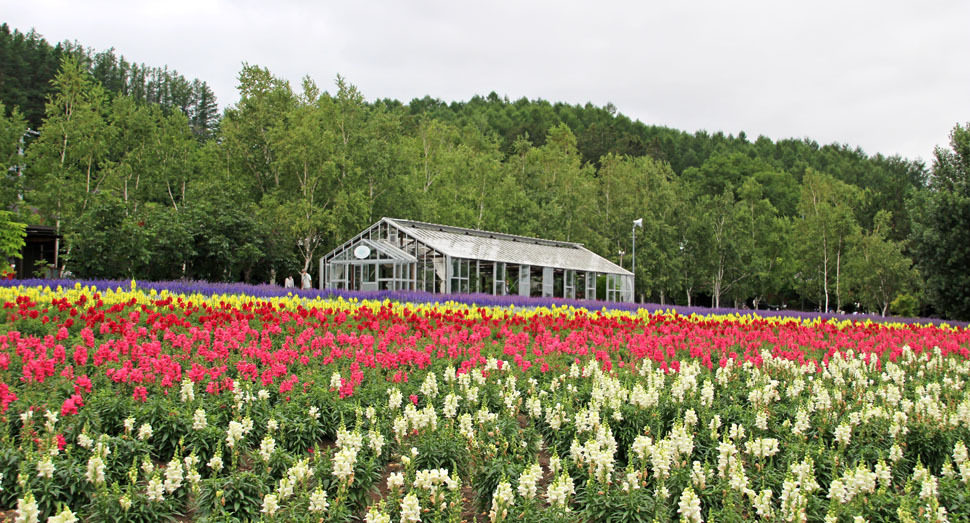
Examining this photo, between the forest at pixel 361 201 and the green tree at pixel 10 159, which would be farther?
the green tree at pixel 10 159

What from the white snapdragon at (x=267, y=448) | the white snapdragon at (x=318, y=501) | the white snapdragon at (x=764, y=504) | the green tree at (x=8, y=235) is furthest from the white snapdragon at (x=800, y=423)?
the green tree at (x=8, y=235)

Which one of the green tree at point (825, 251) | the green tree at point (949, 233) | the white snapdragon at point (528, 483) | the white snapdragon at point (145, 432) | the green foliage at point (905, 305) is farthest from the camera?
the green tree at point (825, 251)

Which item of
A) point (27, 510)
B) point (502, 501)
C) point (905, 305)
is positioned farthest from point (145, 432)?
point (905, 305)

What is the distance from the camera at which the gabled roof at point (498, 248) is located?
29984mm

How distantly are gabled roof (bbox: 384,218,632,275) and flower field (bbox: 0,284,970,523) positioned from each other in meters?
19.6

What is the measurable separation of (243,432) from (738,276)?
50589 mm

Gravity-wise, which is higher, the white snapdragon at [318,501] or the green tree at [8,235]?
the green tree at [8,235]

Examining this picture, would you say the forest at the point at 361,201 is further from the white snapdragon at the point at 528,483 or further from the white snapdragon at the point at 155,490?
the white snapdragon at the point at 528,483

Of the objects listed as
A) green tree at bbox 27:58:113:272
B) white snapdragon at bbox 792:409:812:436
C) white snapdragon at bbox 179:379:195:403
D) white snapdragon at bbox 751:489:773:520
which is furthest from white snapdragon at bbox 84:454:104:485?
green tree at bbox 27:58:113:272

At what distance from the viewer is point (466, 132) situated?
67312 mm

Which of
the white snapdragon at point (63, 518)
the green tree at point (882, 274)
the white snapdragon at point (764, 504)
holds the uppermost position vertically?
the green tree at point (882, 274)

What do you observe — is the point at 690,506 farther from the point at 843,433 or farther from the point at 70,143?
the point at 70,143

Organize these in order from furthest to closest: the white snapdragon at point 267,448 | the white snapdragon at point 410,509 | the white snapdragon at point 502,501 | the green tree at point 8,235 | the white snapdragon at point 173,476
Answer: the green tree at point 8,235 < the white snapdragon at point 267,448 < the white snapdragon at point 173,476 < the white snapdragon at point 502,501 < the white snapdragon at point 410,509

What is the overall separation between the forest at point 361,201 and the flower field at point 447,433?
1750cm
